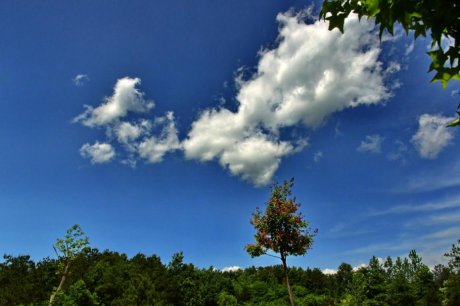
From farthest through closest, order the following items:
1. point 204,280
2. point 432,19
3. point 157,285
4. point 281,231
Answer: point 204,280 → point 157,285 → point 281,231 → point 432,19

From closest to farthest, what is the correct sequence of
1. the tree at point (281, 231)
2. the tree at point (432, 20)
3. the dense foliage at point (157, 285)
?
the tree at point (432, 20) < the tree at point (281, 231) < the dense foliage at point (157, 285)

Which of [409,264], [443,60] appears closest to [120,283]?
[443,60]

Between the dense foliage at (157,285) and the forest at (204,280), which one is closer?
the forest at (204,280)

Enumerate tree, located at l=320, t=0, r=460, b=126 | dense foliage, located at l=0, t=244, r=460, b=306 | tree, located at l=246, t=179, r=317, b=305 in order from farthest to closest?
dense foliage, located at l=0, t=244, r=460, b=306
tree, located at l=246, t=179, r=317, b=305
tree, located at l=320, t=0, r=460, b=126

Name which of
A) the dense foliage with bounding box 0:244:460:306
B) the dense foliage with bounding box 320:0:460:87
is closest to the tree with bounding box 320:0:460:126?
the dense foliage with bounding box 320:0:460:87

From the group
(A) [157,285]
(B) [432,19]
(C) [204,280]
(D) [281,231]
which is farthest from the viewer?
(C) [204,280]

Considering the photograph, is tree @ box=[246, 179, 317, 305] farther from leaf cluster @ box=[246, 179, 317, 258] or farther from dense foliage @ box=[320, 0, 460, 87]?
dense foliage @ box=[320, 0, 460, 87]

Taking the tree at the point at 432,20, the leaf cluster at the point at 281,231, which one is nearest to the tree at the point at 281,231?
the leaf cluster at the point at 281,231

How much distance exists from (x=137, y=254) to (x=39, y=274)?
17.5 m

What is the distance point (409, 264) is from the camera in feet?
262

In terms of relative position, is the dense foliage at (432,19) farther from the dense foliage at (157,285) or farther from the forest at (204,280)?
the dense foliage at (157,285)

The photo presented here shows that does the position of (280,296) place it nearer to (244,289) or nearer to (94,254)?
(244,289)

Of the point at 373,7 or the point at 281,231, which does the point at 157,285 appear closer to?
the point at 281,231

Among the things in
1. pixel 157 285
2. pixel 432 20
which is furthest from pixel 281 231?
pixel 157 285
